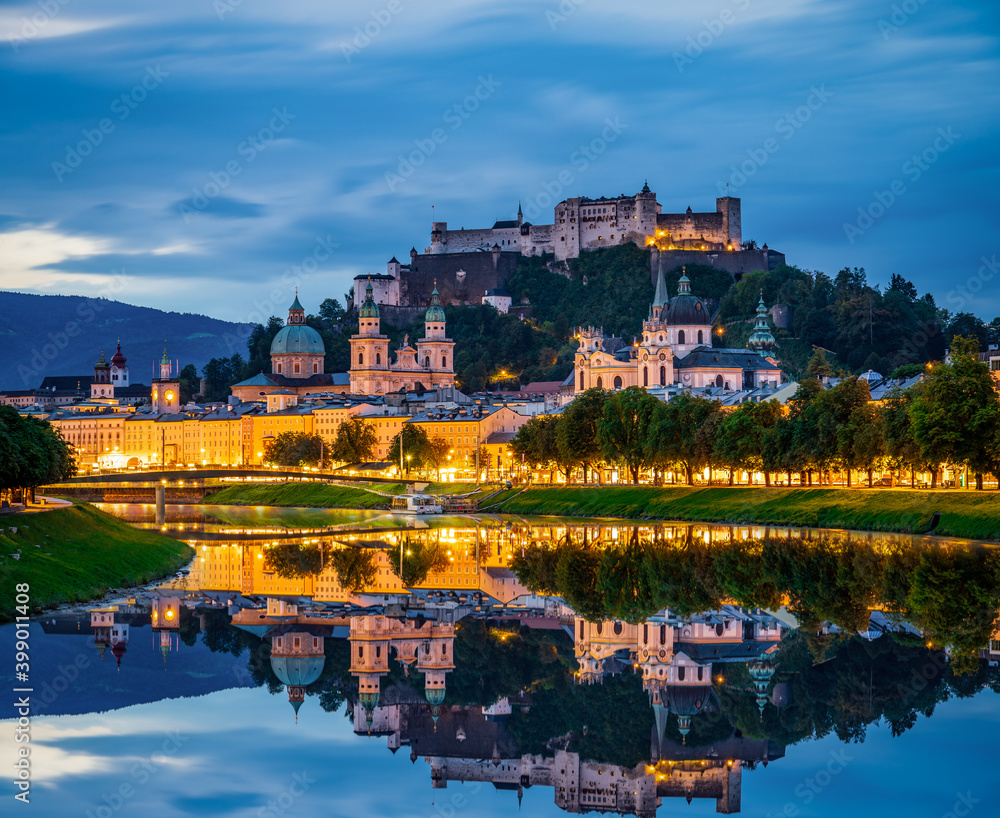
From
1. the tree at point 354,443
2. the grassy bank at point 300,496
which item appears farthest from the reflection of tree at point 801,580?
the tree at point 354,443

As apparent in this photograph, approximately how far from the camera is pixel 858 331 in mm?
139125

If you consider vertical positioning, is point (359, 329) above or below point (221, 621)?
above

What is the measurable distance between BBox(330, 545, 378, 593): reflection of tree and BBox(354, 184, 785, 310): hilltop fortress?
360 ft

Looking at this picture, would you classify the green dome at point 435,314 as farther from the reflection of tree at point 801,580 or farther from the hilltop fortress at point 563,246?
the reflection of tree at point 801,580

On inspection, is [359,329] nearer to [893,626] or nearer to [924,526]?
[924,526]

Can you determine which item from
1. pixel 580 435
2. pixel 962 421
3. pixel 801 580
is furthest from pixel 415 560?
pixel 580 435

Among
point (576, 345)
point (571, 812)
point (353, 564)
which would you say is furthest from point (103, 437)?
point (571, 812)

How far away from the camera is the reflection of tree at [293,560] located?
47531mm

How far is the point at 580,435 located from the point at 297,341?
8915cm

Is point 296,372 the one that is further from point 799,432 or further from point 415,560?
point 415,560

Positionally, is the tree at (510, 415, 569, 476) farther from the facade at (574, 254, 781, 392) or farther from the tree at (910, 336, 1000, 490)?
the tree at (910, 336, 1000, 490)

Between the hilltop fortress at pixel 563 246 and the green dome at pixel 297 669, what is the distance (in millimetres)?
136773

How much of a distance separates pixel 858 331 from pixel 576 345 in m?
35.5

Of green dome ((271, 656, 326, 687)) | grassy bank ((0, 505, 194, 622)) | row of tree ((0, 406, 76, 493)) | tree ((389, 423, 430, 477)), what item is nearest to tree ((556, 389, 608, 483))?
tree ((389, 423, 430, 477))
